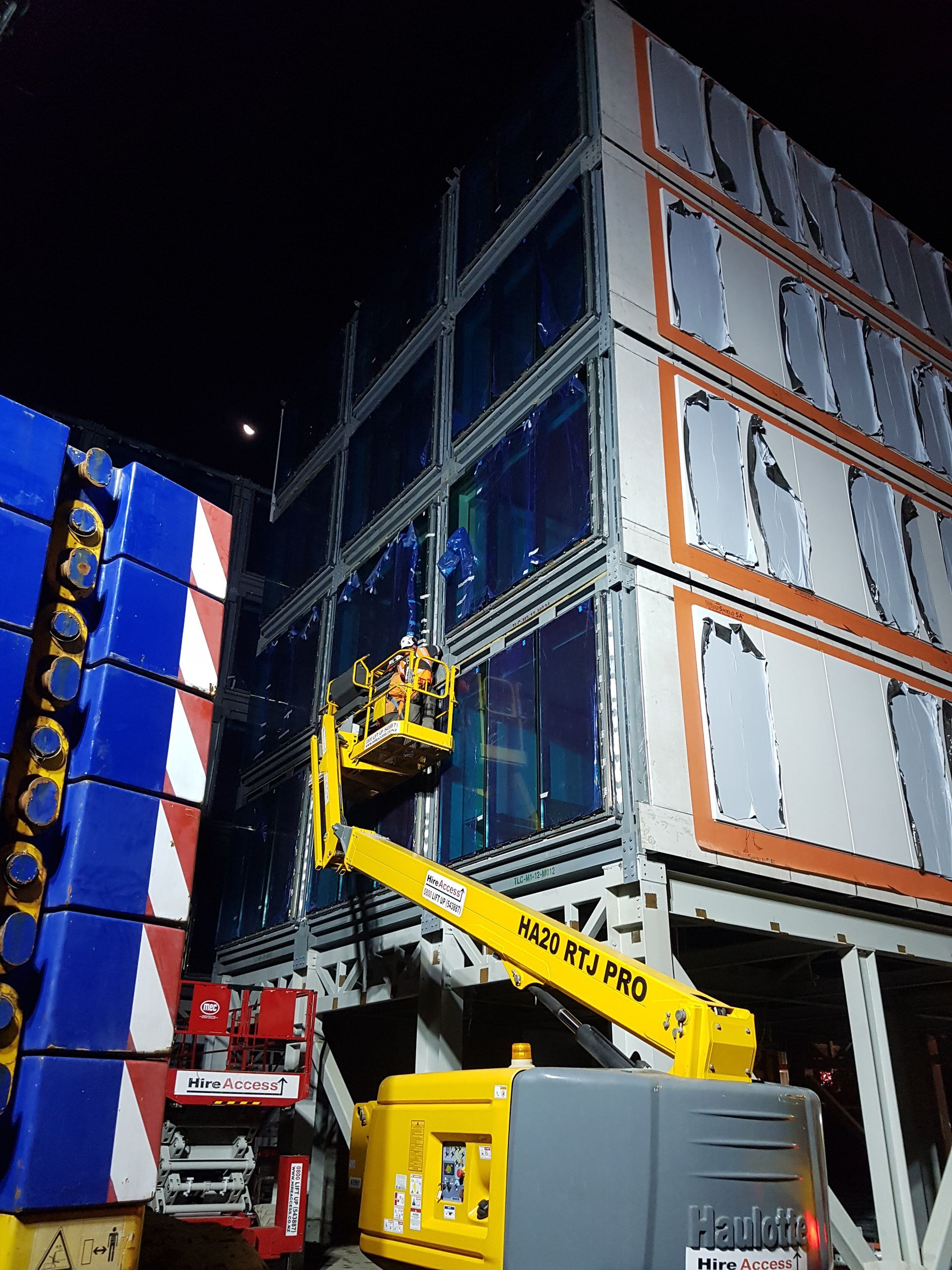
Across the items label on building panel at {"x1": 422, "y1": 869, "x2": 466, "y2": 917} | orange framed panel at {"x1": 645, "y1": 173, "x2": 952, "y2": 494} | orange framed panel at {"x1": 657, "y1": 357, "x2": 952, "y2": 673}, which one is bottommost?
label on building panel at {"x1": 422, "y1": 869, "x2": 466, "y2": 917}

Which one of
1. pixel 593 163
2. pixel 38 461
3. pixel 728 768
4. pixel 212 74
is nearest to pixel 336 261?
pixel 212 74

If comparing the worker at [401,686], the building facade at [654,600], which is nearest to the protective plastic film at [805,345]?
the building facade at [654,600]

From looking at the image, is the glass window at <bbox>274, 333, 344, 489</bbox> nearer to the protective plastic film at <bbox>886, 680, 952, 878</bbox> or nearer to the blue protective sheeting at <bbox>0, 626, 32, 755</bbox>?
the protective plastic film at <bbox>886, 680, 952, 878</bbox>

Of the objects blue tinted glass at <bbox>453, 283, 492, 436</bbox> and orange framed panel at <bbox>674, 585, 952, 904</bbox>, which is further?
blue tinted glass at <bbox>453, 283, 492, 436</bbox>

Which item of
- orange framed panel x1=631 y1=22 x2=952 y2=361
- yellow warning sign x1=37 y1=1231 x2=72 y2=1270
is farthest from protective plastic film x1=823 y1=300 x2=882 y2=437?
yellow warning sign x1=37 y1=1231 x2=72 y2=1270

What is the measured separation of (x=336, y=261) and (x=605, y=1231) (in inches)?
715

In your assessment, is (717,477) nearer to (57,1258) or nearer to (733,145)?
(733,145)

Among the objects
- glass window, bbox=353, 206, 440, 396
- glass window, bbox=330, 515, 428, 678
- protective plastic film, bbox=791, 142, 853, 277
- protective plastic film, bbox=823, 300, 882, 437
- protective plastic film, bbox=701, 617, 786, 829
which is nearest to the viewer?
protective plastic film, bbox=701, 617, 786, 829

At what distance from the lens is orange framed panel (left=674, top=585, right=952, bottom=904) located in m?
9.92

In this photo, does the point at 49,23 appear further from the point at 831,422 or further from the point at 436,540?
the point at 831,422

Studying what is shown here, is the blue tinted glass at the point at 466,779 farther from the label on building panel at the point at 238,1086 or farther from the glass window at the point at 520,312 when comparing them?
the glass window at the point at 520,312

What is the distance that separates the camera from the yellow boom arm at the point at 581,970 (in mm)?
5672

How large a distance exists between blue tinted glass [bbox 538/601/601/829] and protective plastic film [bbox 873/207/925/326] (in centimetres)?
1032

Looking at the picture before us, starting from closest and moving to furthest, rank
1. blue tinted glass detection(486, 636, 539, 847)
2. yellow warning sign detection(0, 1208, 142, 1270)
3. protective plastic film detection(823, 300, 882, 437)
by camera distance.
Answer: yellow warning sign detection(0, 1208, 142, 1270) → blue tinted glass detection(486, 636, 539, 847) → protective plastic film detection(823, 300, 882, 437)
